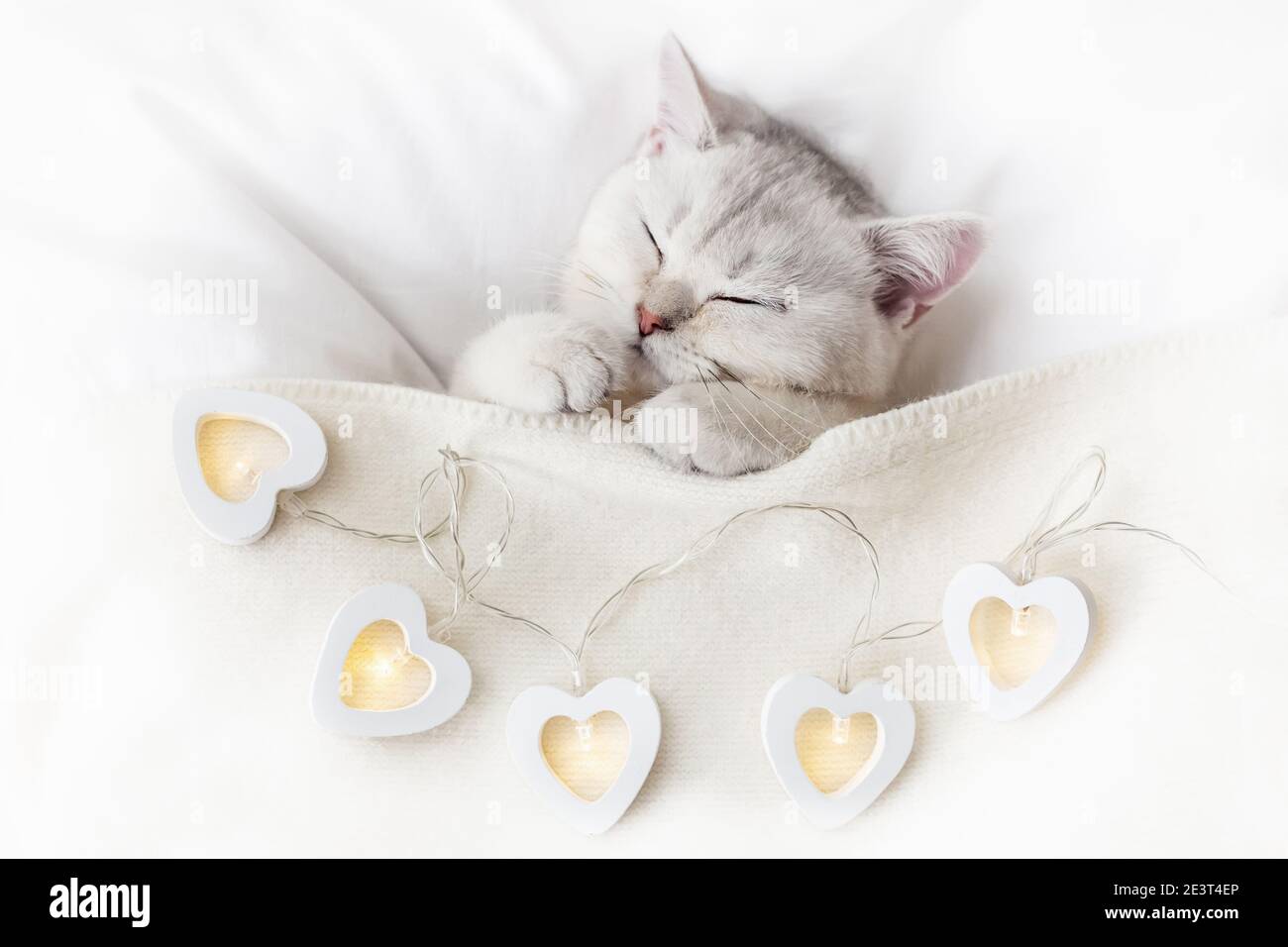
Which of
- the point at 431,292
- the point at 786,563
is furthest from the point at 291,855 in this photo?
the point at 431,292

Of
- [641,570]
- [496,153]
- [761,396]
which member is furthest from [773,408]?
[496,153]

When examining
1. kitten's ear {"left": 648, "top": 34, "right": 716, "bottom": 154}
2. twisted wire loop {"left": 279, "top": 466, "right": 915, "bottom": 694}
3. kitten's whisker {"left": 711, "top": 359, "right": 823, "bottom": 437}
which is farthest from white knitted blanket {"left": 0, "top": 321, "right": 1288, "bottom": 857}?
kitten's ear {"left": 648, "top": 34, "right": 716, "bottom": 154}

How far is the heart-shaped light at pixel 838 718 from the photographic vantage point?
81cm

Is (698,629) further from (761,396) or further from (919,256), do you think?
(919,256)

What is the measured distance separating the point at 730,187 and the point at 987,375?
398 mm

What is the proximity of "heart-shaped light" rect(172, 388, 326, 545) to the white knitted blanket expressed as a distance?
0.09ft

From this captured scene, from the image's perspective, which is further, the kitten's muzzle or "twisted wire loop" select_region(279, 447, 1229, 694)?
the kitten's muzzle

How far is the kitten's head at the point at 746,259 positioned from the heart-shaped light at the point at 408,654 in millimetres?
393

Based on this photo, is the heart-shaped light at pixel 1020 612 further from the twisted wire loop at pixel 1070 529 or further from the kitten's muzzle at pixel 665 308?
the kitten's muzzle at pixel 665 308

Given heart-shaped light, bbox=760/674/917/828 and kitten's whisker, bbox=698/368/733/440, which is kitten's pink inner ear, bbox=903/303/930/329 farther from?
heart-shaped light, bbox=760/674/917/828

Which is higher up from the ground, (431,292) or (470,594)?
(431,292)

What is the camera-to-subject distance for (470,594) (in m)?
0.85

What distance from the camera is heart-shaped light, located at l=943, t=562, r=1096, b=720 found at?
0.81 meters

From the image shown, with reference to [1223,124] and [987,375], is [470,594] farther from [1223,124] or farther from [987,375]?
[1223,124]
